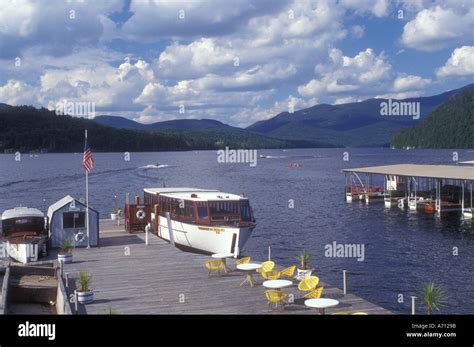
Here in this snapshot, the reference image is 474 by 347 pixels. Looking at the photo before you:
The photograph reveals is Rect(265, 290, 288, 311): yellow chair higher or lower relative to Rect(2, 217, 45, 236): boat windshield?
lower

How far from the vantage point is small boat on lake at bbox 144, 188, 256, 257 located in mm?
32656

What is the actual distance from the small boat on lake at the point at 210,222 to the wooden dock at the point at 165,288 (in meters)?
3.18

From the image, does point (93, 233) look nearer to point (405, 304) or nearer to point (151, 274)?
point (151, 274)

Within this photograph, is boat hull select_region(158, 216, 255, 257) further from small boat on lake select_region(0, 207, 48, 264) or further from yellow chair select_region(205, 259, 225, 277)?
small boat on lake select_region(0, 207, 48, 264)

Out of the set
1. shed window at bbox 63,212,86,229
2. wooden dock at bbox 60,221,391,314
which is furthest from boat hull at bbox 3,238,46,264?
shed window at bbox 63,212,86,229

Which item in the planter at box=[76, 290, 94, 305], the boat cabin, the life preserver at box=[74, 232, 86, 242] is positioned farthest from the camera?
the boat cabin

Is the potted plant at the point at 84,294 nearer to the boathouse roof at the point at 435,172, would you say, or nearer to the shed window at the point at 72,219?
the shed window at the point at 72,219

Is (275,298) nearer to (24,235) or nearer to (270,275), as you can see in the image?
(270,275)

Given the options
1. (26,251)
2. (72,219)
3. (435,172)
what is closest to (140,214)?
(72,219)

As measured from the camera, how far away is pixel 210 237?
109 feet

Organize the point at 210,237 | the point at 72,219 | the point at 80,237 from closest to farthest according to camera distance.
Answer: the point at 72,219, the point at 80,237, the point at 210,237

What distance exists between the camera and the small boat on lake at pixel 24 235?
2727cm

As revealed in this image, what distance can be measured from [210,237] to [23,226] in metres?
10.3
